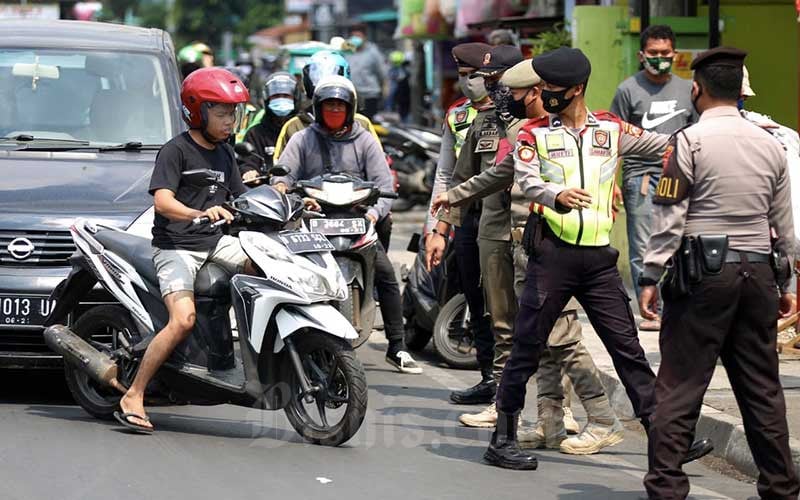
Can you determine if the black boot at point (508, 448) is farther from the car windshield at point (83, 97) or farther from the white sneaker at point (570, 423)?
the car windshield at point (83, 97)

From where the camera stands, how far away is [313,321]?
25.0ft

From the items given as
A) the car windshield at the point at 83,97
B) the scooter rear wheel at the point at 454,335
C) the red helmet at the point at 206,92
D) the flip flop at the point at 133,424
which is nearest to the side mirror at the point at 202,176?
the red helmet at the point at 206,92

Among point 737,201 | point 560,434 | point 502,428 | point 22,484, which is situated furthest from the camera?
point 560,434

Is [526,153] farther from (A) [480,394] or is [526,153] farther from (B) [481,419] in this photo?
(A) [480,394]

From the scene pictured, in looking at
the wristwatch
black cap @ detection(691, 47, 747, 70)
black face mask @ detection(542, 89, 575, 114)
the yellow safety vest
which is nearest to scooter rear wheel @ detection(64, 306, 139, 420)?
the yellow safety vest

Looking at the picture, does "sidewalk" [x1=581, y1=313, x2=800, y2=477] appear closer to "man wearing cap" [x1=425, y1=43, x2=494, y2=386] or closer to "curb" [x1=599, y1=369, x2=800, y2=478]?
"curb" [x1=599, y1=369, x2=800, y2=478]

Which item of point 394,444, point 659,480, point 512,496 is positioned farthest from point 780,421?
point 394,444

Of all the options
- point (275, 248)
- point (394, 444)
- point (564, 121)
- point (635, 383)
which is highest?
point (564, 121)

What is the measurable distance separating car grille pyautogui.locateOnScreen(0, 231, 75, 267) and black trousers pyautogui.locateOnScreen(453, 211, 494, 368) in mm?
2125

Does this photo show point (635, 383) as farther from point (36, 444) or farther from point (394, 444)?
point (36, 444)

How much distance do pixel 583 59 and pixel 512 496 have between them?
195 cm

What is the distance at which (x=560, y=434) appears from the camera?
26.1 ft

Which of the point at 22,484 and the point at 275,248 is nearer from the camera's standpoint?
the point at 22,484

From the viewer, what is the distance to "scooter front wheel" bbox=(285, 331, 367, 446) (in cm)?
758
